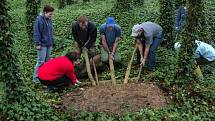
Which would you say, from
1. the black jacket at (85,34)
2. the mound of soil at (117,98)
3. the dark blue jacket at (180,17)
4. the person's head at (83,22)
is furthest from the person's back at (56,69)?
the dark blue jacket at (180,17)

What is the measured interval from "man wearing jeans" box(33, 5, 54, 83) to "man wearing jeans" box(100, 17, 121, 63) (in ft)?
4.82

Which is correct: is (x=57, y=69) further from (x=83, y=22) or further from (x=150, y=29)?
(x=150, y=29)

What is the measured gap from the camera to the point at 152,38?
9781 mm

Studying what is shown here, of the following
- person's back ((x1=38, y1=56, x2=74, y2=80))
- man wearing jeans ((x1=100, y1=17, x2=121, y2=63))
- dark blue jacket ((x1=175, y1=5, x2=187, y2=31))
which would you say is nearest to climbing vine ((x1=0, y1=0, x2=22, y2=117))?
person's back ((x1=38, y1=56, x2=74, y2=80))

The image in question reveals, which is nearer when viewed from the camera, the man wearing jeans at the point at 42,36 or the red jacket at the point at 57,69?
the red jacket at the point at 57,69

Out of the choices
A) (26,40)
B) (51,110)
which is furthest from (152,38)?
(26,40)

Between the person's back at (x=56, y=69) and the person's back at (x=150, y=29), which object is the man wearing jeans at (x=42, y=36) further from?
the person's back at (x=150, y=29)

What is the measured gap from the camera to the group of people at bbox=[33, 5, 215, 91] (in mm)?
8391

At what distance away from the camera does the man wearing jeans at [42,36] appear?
9.07m

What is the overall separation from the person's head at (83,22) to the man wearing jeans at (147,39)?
1.26 m

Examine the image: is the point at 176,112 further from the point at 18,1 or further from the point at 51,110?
the point at 18,1

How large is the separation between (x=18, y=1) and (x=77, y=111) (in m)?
22.0

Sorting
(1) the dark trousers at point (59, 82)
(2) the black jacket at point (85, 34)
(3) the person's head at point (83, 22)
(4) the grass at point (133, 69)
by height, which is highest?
(3) the person's head at point (83, 22)

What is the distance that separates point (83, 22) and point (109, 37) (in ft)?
3.16
